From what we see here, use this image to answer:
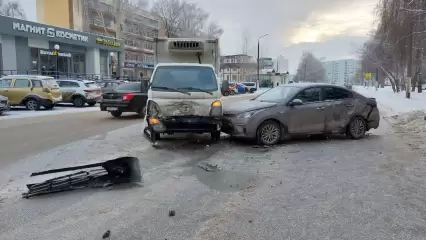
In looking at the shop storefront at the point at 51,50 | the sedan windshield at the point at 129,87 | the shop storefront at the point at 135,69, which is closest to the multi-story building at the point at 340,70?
the shop storefront at the point at 135,69

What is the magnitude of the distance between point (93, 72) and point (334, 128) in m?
35.1

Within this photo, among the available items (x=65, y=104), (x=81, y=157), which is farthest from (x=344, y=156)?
(x=65, y=104)

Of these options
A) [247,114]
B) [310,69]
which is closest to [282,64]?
[310,69]

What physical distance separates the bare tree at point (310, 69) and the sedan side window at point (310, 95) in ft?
367

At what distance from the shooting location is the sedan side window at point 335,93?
9.42 metres

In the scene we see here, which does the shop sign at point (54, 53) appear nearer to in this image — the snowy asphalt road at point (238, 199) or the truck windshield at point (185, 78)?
the truck windshield at point (185, 78)

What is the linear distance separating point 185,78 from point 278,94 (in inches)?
102

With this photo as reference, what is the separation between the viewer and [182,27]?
5962 centimetres

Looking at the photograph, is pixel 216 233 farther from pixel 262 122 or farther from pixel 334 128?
pixel 334 128

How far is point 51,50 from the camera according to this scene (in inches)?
1331

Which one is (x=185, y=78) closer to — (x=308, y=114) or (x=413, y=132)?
(x=308, y=114)

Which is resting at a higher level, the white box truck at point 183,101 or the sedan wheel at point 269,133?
the white box truck at point 183,101

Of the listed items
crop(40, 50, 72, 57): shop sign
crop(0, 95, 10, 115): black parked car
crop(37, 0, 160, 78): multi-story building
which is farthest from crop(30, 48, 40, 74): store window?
crop(0, 95, 10, 115): black parked car

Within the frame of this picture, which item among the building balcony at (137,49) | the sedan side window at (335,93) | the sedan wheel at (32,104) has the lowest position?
the sedan wheel at (32,104)
